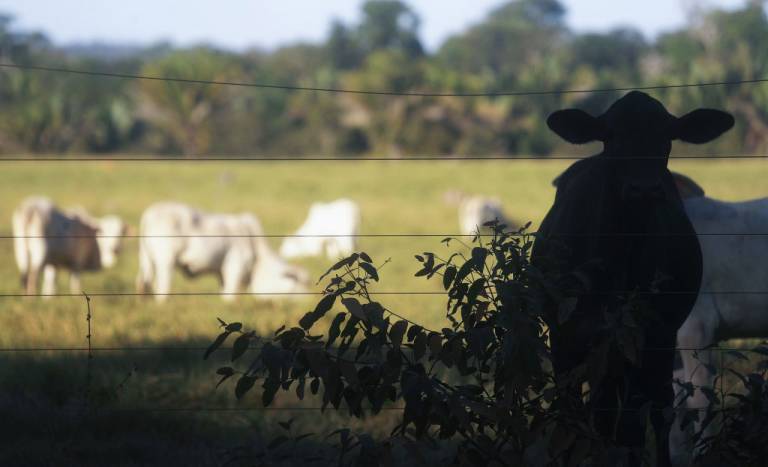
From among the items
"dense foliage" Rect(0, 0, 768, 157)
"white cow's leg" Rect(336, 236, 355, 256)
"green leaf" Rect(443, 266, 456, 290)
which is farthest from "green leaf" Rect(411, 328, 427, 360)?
"dense foliage" Rect(0, 0, 768, 157)

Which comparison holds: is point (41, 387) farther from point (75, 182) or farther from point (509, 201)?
point (75, 182)

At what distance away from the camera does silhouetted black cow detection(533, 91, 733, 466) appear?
446cm

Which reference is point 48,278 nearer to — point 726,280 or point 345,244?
point 345,244

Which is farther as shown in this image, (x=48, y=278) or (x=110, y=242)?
(x=110, y=242)

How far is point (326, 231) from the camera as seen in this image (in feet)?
87.8

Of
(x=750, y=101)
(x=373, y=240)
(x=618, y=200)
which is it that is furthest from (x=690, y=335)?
(x=750, y=101)

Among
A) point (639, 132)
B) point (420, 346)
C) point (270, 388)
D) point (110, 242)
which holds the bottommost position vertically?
point (270, 388)

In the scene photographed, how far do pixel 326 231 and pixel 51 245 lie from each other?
10519 millimetres

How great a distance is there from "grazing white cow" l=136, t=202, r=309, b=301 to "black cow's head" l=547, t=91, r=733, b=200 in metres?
12.1

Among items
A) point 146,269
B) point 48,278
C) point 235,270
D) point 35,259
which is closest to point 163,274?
point 146,269

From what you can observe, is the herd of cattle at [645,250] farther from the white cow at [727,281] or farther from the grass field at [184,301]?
the grass field at [184,301]

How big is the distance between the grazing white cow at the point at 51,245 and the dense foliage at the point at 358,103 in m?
28.3

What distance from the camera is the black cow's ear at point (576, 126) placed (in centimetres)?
479

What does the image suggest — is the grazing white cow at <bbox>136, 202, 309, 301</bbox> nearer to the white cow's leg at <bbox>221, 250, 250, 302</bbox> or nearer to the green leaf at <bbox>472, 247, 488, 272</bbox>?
the white cow's leg at <bbox>221, 250, 250, 302</bbox>
